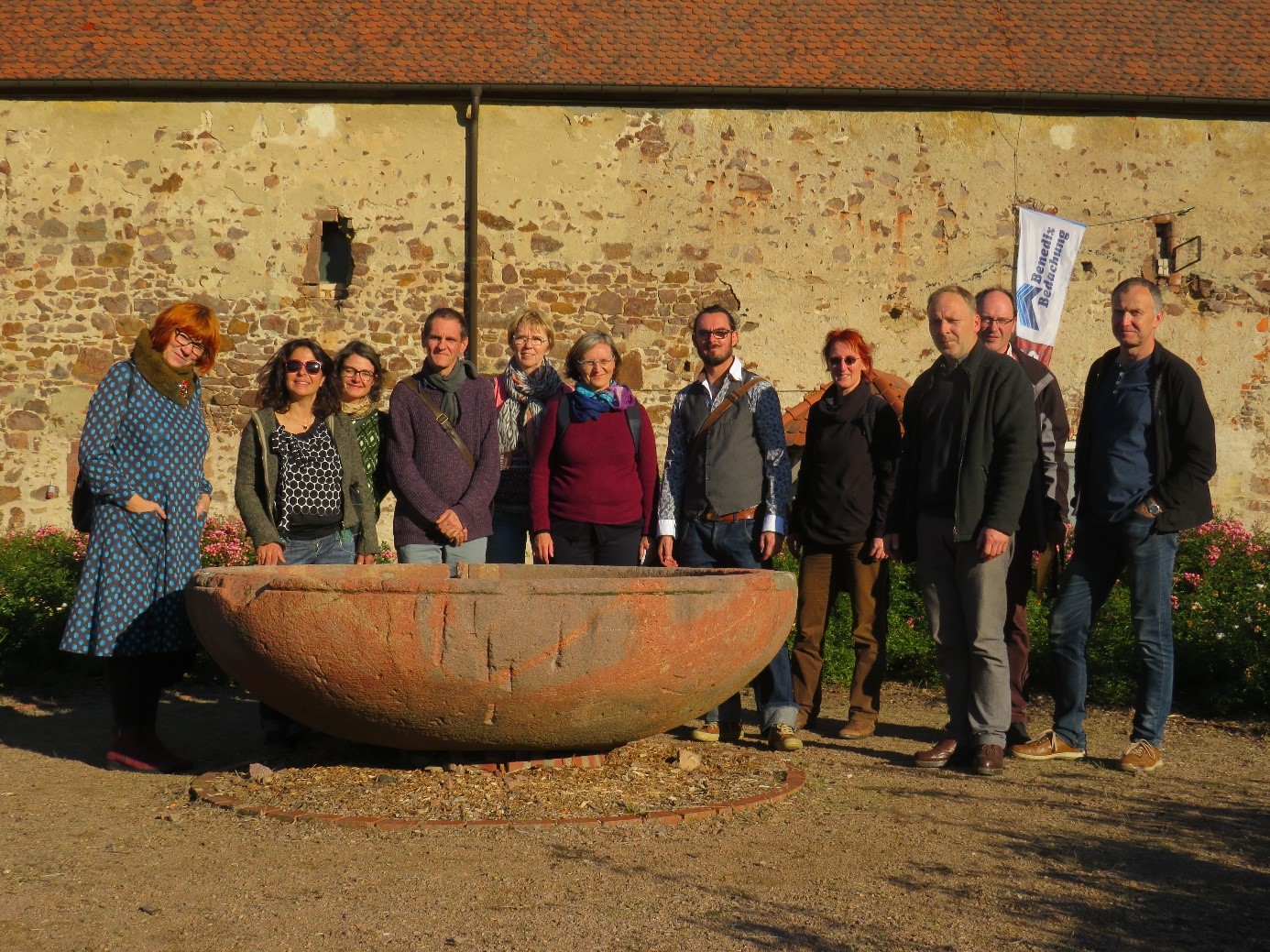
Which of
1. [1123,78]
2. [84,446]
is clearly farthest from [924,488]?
[1123,78]

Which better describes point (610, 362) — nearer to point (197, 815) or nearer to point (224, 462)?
point (197, 815)

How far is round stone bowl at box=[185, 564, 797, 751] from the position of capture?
4.44m

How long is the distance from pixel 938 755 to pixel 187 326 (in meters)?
3.46

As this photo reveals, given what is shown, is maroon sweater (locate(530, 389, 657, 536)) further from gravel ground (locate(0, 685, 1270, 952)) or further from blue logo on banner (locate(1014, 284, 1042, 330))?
blue logo on banner (locate(1014, 284, 1042, 330))

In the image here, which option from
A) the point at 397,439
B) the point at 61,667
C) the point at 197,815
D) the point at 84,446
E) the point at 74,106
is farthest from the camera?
the point at 74,106

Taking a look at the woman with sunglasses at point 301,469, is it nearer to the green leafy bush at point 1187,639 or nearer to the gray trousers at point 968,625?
the gray trousers at point 968,625

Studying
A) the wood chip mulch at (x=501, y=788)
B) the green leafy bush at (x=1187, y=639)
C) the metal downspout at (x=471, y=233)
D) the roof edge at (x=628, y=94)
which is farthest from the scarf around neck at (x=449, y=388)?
the roof edge at (x=628, y=94)

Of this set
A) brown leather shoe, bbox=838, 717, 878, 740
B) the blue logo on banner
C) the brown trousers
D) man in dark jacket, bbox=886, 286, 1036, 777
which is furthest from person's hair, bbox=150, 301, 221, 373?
the blue logo on banner

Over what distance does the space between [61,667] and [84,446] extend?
262 centimetres

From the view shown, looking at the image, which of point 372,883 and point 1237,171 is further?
point 1237,171

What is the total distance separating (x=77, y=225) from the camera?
13367mm

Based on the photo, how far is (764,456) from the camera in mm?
6035

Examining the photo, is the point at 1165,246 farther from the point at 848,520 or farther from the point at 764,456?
the point at 764,456

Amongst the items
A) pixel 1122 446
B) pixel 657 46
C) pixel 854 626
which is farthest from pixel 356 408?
pixel 657 46
